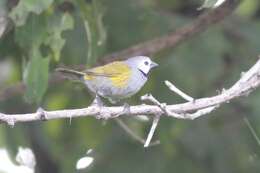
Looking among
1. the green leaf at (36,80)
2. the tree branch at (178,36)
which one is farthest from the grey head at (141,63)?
the green leaf at (36,80)

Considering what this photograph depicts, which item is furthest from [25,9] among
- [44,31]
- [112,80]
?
[112,80]

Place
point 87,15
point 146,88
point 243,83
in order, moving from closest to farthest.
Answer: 1. point 243,83
2. point 87,15
3. point 146,88

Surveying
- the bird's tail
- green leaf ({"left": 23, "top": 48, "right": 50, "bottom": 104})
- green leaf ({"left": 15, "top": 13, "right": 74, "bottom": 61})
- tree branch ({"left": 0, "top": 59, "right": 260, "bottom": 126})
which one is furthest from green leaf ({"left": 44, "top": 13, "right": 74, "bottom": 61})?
tree branch ({"left": 0, "top": 59, "right": 260, "bottom": 126})

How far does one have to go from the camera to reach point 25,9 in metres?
3.96

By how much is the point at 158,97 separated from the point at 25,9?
1537mm

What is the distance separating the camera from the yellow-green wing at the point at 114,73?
4.33m

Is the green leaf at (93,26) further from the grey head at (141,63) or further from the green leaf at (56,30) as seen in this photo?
the grey head at (141,63)

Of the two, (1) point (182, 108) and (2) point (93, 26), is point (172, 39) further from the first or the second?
(1) point (182, 108)

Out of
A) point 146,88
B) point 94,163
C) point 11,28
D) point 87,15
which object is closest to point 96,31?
point 87,15

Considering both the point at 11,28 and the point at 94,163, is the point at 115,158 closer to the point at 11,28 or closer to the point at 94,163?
the point at 94,163

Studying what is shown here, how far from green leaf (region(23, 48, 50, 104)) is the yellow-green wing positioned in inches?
12.2

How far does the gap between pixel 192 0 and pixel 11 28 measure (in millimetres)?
1928

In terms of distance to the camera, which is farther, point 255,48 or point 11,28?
point 255,48

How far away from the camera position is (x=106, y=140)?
5.70m
